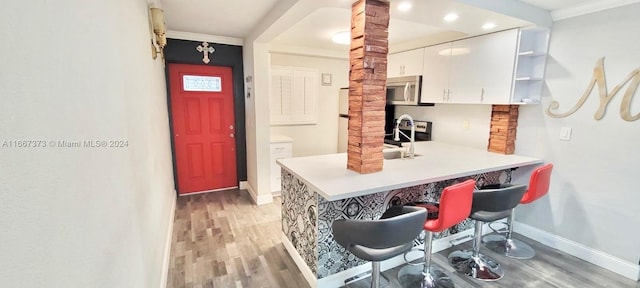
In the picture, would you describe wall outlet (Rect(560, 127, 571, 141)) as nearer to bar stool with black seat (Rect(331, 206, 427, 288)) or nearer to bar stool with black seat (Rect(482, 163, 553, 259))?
bar stool with black seat (Rect(482, 163, 553, 259))

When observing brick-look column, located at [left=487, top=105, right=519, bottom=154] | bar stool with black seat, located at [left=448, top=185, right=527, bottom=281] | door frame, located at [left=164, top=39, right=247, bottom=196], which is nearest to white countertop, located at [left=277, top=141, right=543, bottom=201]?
brick-look column, located at [left=487, top=105, right=519, bottom=154]

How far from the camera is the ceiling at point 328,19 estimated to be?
86.0 inches

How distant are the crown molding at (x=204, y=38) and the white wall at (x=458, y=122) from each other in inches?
113

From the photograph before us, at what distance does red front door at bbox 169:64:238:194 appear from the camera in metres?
3.98

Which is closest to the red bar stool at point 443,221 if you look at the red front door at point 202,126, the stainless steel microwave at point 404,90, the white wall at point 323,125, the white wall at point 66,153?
the white wall at point 66,153

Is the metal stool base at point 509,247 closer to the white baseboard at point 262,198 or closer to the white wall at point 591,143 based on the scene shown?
the white wall at point 591,143

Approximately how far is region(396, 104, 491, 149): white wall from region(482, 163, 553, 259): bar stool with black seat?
81cm

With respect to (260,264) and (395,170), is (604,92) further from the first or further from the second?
(260,264)

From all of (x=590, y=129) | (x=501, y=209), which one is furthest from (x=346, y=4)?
(x=590, y=129)

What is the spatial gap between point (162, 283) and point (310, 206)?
1.25 meters

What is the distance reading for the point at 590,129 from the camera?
2.49 meters

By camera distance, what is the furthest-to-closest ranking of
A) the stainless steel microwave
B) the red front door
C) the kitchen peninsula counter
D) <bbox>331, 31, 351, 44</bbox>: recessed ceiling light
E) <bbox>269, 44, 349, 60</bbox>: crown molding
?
<bbox>269, 44, 349, 60</bbox>: crown molding → the red front door → the stainless steel microwave → <bbox>331, 31, 351, 44</bbox>: recessed ceiling light → the kitchen peninsula counter

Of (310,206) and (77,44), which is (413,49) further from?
(77,44)

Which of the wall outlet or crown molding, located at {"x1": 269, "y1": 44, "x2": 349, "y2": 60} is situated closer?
the wall outlet
